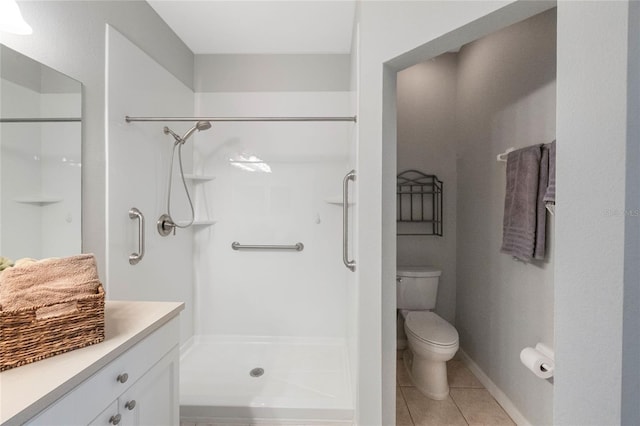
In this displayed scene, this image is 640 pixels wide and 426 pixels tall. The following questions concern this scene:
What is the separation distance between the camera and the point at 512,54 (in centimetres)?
181

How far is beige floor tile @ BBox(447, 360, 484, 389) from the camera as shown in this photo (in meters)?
2.10

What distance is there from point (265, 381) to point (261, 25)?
248 centimetres

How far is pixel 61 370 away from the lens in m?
0.75

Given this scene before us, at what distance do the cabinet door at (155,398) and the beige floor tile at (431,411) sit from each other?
1.42 meters

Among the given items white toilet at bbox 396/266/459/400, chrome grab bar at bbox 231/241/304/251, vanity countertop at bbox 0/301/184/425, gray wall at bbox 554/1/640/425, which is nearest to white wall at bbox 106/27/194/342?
chrome grab bar at bbox 231/241/304/251

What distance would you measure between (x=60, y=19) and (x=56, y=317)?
126cm

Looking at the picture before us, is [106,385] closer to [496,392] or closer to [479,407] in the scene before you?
[479,407]

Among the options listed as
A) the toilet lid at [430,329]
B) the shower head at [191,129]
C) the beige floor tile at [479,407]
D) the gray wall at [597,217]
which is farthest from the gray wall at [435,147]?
the gray wall at [597,217]

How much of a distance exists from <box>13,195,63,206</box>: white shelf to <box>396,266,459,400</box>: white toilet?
2.12 metres

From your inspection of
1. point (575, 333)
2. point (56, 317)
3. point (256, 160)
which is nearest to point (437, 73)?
point (256, 160)

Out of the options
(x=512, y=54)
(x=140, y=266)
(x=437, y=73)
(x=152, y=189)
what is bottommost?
(x=140, y=266)

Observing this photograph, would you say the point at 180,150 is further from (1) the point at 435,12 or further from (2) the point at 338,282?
(1) the point at 435,12

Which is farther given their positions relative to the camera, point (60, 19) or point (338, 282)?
point (338, 282)

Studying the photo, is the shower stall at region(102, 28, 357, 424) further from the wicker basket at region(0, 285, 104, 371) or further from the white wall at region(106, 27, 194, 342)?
the wicker basket at region(0, 285, 104, 371)
